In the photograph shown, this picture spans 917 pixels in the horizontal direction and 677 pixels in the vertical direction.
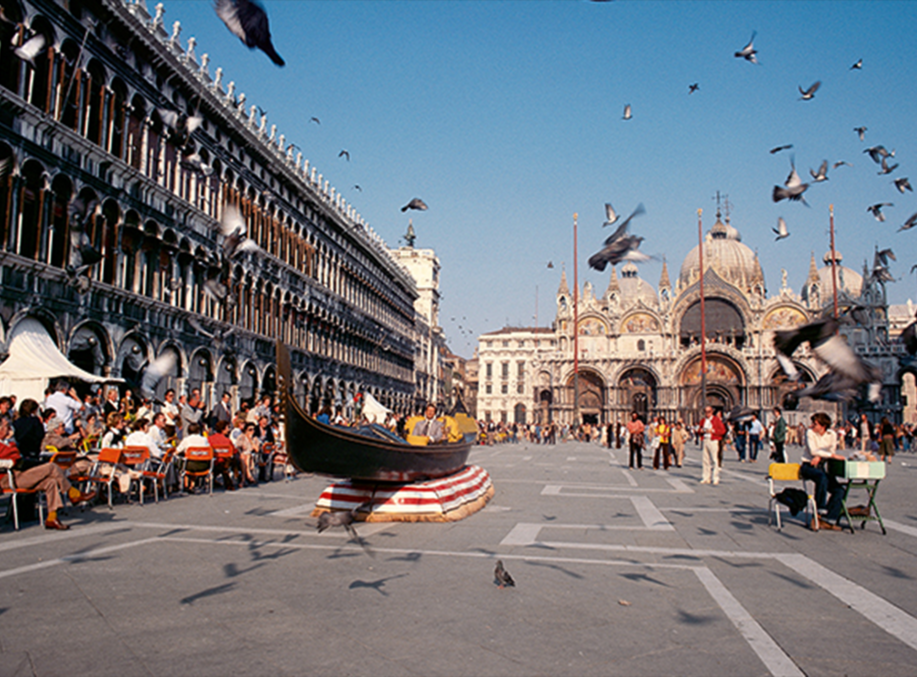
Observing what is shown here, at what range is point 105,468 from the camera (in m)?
11.2

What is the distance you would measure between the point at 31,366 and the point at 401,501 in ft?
33.4

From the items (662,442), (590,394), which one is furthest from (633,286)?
(662,442)

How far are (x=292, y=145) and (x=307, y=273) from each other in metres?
7.17

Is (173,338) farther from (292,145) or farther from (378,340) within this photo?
(378,340)

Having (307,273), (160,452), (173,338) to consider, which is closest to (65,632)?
(160,452)

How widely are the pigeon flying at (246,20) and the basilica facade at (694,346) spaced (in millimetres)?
59452

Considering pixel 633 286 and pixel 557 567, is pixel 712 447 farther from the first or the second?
pixel 633 286

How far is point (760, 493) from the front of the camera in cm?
1421

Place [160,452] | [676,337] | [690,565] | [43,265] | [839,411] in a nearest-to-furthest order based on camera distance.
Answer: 1. [690,565]
2. [160,452]
3. [43,265]
4. [839,411]
5. [676,337]

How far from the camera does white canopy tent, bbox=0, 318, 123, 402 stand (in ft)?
48.3

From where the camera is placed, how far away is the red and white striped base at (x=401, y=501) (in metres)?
9.38

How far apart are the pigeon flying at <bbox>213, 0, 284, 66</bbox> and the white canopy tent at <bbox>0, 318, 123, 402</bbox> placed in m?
10.0

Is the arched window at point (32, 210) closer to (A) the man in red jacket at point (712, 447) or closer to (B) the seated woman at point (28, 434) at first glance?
Answer: (B) the seated woman at point (28, 434)

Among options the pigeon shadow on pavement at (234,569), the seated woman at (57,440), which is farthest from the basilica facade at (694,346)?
the pigeon shadow on pavement at (234,569)
